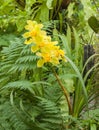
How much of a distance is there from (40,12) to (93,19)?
63 cm

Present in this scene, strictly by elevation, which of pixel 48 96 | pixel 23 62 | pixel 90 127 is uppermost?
pixel 23 62

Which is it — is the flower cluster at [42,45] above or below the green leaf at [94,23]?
above

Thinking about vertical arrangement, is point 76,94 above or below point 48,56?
below

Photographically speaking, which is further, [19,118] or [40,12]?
[40,12]

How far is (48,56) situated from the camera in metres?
1.25

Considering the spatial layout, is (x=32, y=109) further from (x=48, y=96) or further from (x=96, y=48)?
(x=96, y=48)

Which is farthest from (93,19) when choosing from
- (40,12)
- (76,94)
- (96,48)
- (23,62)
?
(23,62)

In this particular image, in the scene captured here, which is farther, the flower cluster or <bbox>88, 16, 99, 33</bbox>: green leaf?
<bbox>88, 16, 99, 33</bbox>: green leaf

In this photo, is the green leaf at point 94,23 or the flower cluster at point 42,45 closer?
the flower cluster at point 42,45

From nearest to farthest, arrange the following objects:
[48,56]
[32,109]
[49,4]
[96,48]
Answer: [48,56] < [32,109] < [96,48] < [49,4]

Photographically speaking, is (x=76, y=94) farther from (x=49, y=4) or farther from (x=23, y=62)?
(x=49, y=4)

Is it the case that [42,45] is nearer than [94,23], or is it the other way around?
[42,45]

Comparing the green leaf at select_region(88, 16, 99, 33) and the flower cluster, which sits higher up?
the flower cluster

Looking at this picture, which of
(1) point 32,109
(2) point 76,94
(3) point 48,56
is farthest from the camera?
(2) point 76,94
